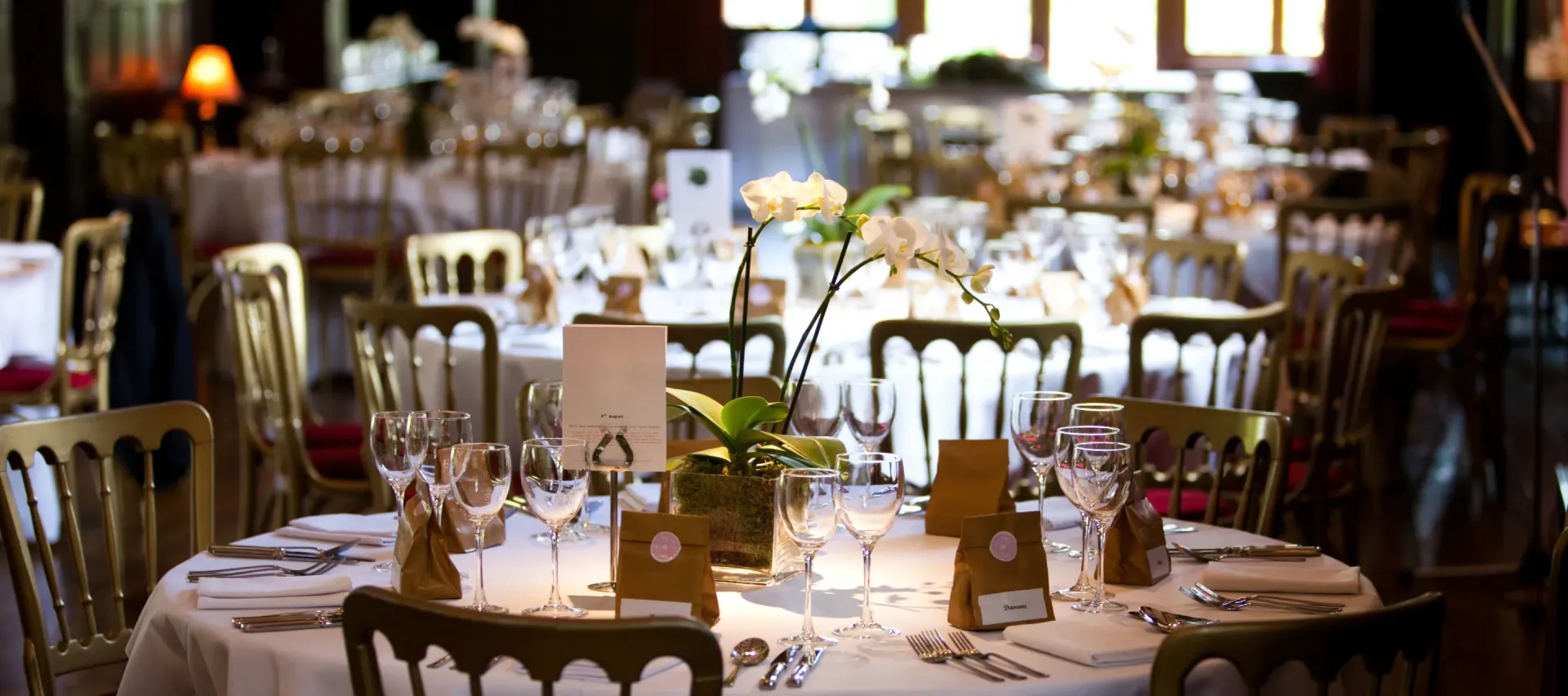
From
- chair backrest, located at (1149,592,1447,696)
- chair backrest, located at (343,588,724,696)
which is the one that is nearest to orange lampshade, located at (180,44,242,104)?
chair backrest, located at (343,588,724,696)

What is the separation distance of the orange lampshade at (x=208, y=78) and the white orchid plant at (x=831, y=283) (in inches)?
415

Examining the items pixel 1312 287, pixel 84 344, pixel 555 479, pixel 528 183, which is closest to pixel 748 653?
pixel 555 479

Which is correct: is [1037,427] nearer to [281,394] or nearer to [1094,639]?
[1094,639]

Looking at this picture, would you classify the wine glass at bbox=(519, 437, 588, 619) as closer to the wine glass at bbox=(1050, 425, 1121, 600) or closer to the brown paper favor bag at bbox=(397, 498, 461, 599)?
the brown paper favor bag at bbox=(397, 498, 461, 599)

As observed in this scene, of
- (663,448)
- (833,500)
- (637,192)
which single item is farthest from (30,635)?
(637,192)

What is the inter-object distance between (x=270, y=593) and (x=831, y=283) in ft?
2.28

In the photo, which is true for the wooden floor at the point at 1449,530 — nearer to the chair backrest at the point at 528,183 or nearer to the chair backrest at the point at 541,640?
the chair backrest at the point at 528,183

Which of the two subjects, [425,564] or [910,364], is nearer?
[425,564]

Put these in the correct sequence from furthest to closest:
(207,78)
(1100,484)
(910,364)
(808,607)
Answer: (207,78) → (910,364) → (1100,484) → (808,607)

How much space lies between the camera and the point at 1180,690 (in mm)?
1432

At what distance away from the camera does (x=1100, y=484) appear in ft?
6.02

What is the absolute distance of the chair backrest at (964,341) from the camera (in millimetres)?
3131

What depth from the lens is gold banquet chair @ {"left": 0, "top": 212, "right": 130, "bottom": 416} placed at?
448 centimetres

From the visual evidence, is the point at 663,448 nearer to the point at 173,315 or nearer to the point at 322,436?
the point at 322,436
